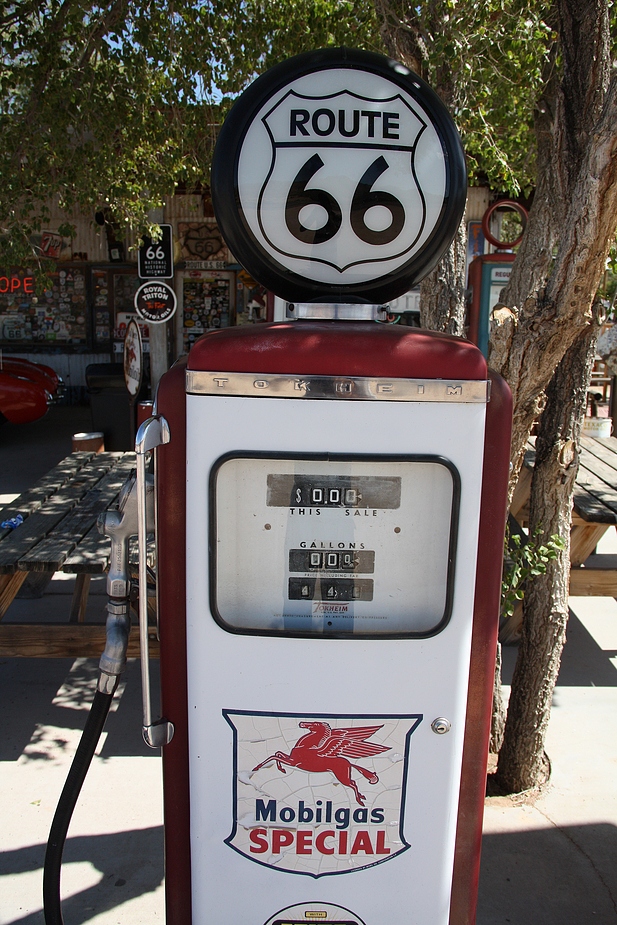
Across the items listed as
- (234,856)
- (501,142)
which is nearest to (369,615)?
(234,856)

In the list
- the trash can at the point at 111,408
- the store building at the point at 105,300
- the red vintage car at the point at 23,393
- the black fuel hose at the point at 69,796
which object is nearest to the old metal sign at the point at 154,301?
the trash can at the point at 111,408

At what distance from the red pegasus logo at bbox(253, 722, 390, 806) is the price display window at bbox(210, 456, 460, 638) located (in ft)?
0.68

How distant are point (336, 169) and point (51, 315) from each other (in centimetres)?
1057

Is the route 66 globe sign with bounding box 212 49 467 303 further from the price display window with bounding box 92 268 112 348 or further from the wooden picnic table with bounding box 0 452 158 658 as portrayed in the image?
the price display window with bounding box 92 268 112 348

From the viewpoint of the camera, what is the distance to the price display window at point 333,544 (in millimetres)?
1511

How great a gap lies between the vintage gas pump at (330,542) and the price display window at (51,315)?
10.3 meters

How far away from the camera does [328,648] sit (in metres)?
1.55

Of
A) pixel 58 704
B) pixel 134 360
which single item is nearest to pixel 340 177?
pixel 58 704

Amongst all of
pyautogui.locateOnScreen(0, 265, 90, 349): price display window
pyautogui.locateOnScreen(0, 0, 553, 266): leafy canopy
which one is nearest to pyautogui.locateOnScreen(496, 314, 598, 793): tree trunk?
pyautogui.locateOnScreen(0, 0, 553, 266): leafy canopy

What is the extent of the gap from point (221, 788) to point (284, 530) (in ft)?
1.85

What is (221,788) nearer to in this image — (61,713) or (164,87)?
(61,713)

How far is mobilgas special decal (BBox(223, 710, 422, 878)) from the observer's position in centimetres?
158

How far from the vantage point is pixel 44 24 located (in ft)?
16.0

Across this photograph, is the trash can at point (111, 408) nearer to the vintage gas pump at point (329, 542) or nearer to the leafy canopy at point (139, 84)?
the leafy canopy at point (139, 84)
